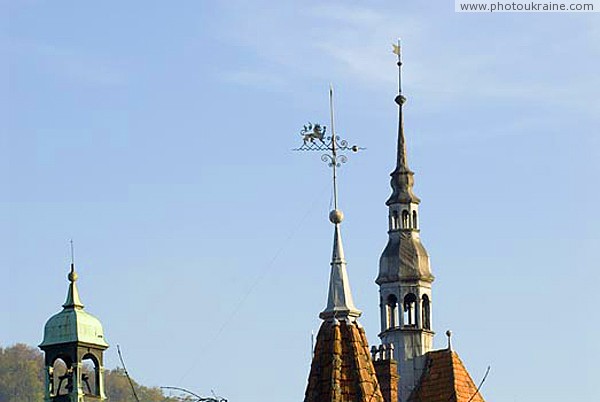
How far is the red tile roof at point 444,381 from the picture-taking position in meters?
102

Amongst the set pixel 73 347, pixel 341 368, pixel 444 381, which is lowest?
→ pixel 341 368

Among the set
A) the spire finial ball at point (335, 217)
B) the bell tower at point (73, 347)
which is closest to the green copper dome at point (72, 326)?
the bell tower at point (73, 347)

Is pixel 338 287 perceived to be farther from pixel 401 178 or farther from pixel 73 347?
pixel 401 178

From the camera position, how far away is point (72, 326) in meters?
75.9

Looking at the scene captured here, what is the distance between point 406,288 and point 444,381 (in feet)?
27.6

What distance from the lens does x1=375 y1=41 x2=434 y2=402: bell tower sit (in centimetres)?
11031

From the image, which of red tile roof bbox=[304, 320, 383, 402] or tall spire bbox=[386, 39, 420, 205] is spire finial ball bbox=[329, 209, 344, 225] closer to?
red tile roof bbox=[304, 320, 383, 402]

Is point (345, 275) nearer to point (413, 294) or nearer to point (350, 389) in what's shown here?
point (350, 389)

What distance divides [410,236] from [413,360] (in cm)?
756

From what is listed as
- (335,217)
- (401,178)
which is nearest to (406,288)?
(401,178)

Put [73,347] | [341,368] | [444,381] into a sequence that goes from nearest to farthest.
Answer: [341,368] < [73,347] < [444,381]

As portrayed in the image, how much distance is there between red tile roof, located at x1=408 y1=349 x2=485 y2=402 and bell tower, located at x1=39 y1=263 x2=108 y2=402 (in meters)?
27.7

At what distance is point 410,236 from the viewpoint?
373 ft

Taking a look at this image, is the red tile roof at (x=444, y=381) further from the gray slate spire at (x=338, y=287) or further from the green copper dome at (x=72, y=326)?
the gray slate spire at (x=338, y=287)
